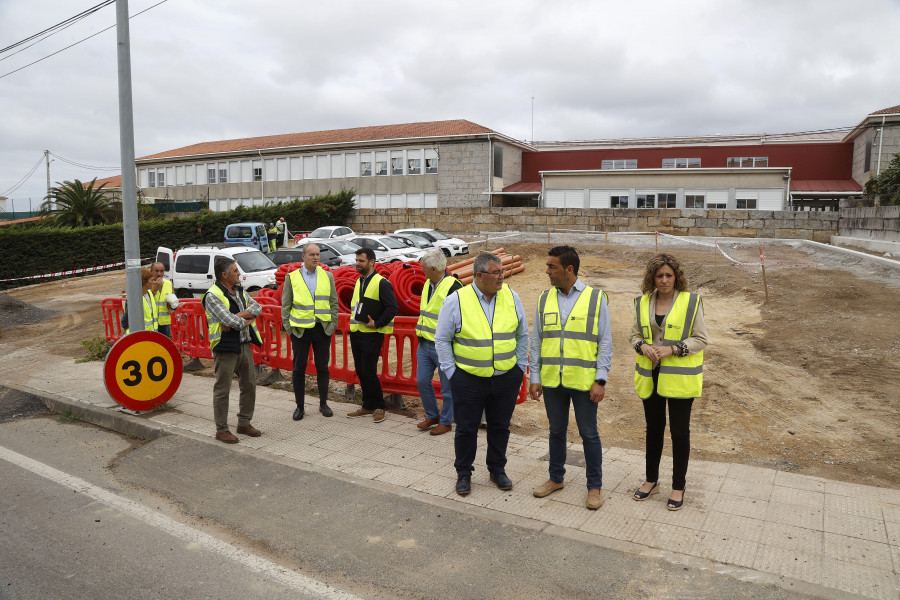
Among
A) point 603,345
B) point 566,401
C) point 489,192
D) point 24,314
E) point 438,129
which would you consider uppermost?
point 438,129

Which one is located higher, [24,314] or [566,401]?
[566,401]

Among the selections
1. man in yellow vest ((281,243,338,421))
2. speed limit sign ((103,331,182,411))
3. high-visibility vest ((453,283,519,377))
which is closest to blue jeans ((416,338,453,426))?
man in yellow vest ((281,243,338,421))

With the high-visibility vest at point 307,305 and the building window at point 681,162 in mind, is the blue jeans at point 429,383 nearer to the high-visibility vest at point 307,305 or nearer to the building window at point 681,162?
the high-visibility vest at point 307,305

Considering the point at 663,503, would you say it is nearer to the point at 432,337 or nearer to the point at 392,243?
the point at 432,337

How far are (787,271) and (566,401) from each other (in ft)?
53.9

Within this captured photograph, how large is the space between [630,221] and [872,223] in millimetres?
11115

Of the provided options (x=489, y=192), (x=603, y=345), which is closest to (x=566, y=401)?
(x=603, y=345)

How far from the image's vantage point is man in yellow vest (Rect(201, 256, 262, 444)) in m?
6.42

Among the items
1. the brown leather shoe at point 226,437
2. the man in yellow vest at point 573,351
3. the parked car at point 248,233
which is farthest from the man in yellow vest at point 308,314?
the parked car at point 248,233

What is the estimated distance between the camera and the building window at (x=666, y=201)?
120 feet

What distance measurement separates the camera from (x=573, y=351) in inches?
188

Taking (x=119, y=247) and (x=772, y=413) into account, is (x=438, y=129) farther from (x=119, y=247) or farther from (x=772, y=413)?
(x=772, y=413)

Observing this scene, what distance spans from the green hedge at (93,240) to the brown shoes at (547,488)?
91.3 ft

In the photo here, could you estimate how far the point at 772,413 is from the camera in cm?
799
